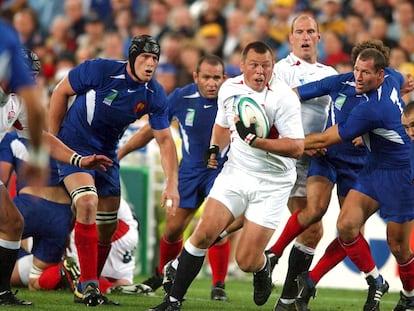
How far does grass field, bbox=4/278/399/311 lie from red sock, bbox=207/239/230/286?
26 cm

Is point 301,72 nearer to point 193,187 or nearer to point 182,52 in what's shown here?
point 193,187

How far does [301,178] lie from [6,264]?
10.2 feet

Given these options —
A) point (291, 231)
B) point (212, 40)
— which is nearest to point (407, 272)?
point (291, 231)

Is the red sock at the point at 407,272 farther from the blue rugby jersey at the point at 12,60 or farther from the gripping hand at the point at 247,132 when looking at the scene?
the blue rugby jersey at the point at 12,60

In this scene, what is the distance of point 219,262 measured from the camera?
11.4 meters

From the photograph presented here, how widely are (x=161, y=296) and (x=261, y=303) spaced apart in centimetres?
187

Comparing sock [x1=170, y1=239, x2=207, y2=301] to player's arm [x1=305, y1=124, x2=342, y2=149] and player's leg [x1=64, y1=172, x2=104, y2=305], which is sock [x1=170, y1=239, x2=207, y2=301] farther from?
player's arm [x1=305, y1=124, x2=342, y2=149]

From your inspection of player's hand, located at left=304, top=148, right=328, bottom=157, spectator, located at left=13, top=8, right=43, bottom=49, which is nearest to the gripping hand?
player's hand, located at left=304, top=148, right=328, bottom=157

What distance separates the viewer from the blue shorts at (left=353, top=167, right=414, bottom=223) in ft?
31.2

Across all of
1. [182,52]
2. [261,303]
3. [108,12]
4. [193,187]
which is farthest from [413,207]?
[108,12]

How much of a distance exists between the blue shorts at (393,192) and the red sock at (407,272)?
1.40 feet

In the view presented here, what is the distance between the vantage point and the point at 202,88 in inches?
453

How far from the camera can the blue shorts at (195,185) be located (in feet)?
37.2

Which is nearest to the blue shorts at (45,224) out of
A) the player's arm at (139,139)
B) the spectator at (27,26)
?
the player's arm at (139,139)
